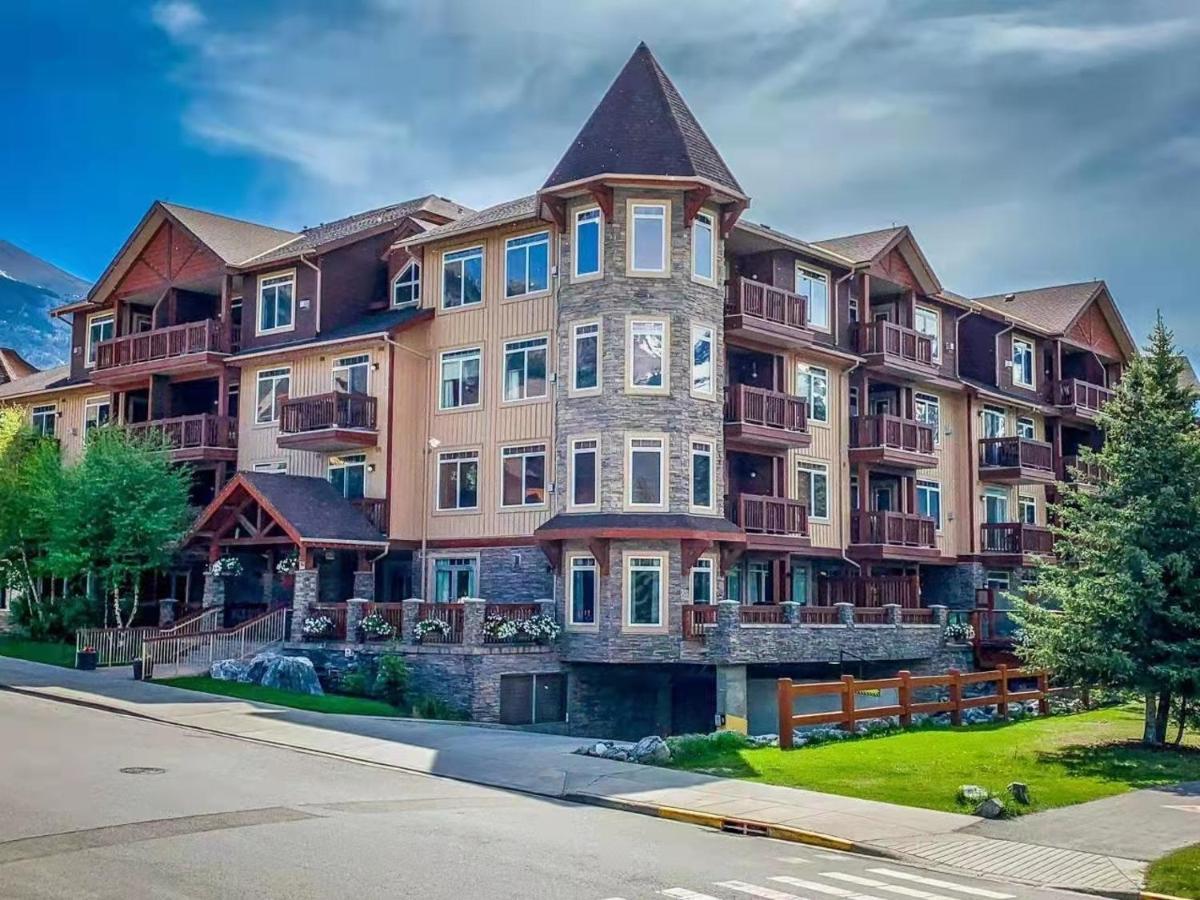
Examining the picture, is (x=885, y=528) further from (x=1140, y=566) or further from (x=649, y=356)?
(x=1140, y=566)

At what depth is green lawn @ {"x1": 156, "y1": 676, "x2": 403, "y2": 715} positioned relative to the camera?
26.9m

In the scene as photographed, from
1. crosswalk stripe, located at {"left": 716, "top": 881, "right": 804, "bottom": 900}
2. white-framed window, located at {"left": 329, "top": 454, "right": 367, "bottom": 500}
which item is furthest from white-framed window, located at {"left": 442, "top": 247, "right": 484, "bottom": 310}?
crosswalk stripe, located at {"left": 716, "top": 881, "right": 804, "bottom": 900}

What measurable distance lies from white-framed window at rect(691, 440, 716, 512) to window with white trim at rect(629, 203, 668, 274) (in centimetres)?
447

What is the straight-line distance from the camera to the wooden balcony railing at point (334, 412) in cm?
3512

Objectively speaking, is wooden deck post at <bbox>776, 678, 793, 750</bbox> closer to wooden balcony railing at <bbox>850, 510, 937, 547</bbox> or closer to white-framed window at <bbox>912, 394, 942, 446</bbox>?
wooden balcony railing at <bbox>850, 510, 937, 547</bbox>

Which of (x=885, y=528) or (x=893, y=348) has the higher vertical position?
(x=893, y=348)

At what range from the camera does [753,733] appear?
107 feet

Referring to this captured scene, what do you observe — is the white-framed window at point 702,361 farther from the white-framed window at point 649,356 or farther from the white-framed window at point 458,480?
the white-framed window at point 458,480

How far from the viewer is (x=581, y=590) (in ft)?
103

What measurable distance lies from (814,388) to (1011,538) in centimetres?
1032

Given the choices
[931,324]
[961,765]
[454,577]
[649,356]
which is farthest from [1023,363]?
[961,765]

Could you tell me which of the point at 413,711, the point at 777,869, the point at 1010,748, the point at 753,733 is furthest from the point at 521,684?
the point at 777,869

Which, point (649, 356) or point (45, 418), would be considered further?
point (45, 418)

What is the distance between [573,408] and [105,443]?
45.8 feet
